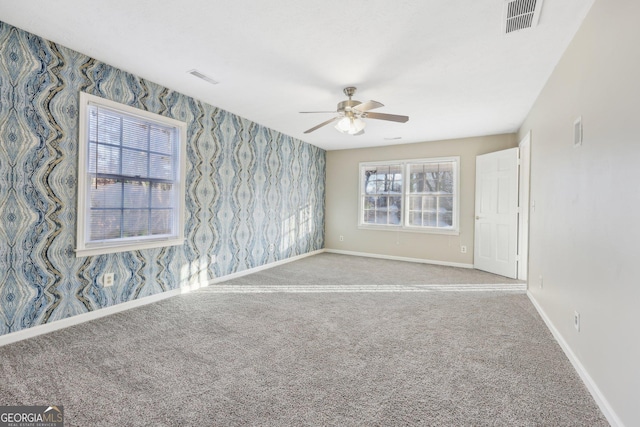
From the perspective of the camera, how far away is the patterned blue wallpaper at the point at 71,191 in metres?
2.40

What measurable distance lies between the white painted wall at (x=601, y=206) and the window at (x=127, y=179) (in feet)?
12.8

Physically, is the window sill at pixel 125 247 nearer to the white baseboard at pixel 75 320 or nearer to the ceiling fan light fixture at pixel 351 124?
the white baseboard at pixel 75 320

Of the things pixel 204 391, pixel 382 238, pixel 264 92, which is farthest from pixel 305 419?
pixel 382 238

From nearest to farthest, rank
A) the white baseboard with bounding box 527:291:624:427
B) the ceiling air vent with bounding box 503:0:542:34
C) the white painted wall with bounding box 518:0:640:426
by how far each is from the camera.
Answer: the white painted wall with bounding box 518:0:640:426 → the white baseboard with bounding box 527:291:624:427 → the ceiling air vent with bounding box 503:0:542:34

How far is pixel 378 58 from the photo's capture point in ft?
8.92

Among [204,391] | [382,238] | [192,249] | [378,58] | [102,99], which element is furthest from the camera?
[382,238]

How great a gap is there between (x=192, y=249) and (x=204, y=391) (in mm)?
2414

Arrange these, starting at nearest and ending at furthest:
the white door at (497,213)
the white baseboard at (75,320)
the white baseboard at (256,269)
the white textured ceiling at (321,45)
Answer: the white textured ceiling at (321,45) < the white baseboard at (75,320) < the white baseboard at (256,269) < the white door at (497,213)

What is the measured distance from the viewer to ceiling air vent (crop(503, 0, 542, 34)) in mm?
1982

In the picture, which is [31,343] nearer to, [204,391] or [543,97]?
[204,391]

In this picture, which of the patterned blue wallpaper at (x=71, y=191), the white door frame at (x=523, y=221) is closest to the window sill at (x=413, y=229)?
the white door frame at (x=523, y=221)

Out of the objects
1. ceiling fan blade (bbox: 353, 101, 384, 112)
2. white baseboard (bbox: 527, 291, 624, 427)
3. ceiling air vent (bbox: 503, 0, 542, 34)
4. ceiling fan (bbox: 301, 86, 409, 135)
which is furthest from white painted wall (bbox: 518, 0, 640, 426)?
ceiling fan blade (bbox: 353, 101, 384, 112)
